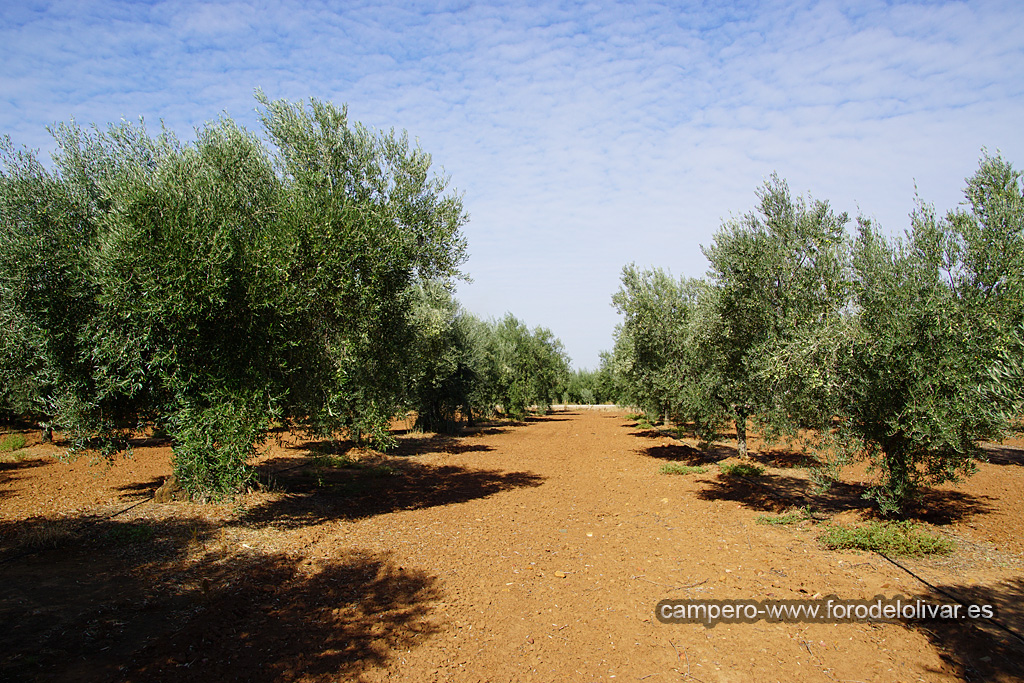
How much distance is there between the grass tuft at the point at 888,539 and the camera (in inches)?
344

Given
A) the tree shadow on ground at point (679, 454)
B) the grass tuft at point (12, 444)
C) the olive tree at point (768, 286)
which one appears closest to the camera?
the olive tree at point (768, 286)

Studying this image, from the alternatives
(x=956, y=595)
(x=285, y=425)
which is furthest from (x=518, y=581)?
(x=956, y=595)

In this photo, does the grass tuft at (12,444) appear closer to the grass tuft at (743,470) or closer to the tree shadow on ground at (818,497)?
the tree shadow on ground at (818,497)

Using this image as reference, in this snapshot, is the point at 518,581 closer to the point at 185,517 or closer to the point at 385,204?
the point at 185,517

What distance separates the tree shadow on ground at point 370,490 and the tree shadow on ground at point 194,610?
2.31 metres

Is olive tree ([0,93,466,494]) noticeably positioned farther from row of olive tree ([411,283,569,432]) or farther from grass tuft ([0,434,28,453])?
grass tuft ([0,434,28,453])

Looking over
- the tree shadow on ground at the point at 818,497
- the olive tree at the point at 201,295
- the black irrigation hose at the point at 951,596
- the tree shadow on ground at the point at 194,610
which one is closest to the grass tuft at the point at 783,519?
the tree shadow on ground at the point at 818,497

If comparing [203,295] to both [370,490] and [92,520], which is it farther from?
[370,490]

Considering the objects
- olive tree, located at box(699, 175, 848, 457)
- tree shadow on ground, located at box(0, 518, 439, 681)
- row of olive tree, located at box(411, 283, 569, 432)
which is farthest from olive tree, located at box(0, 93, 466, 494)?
olive tree, located at box(699, 175, 848, 457)

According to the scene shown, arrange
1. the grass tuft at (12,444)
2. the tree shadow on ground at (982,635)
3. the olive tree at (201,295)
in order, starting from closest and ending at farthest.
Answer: the tree shadow on ground at (982,635), the olive tree at (201,295), the grass tuft at (12,444)

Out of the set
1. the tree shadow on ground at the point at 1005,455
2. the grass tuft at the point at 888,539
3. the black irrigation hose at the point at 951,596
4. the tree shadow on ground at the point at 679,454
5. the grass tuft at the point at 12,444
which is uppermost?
the grass tuft at the point at 12,444

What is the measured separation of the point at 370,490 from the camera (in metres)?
15.6

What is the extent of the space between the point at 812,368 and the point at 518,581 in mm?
6629

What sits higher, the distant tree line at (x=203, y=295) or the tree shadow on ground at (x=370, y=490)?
the distant tree line at (x=203, y=295)
